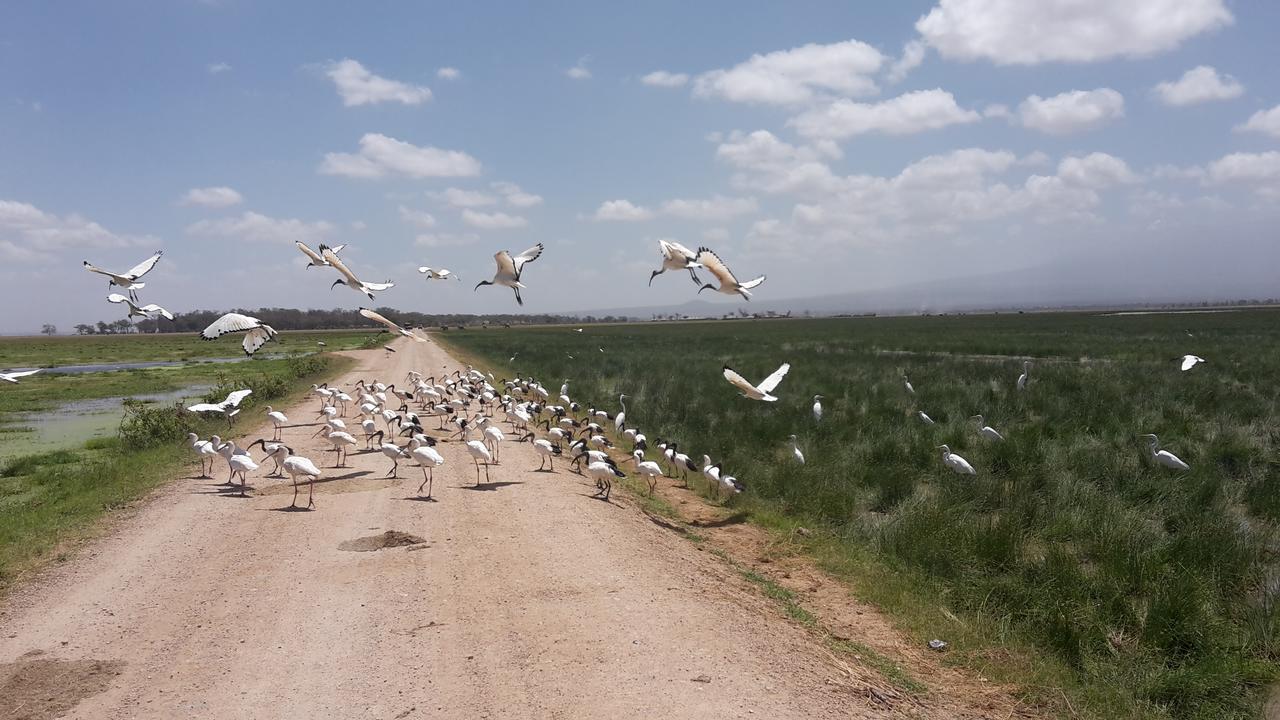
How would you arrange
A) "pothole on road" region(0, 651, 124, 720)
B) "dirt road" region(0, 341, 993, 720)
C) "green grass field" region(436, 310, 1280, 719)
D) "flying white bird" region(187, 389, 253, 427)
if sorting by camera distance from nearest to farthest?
"pothole on road" region(0, 651, 124, 720) → "dirt road" region(0, 341, 993, 720) → "green grass field" region(436, 310, 1280, 719) → "flying white bird" region(187, 389, 253, 427)

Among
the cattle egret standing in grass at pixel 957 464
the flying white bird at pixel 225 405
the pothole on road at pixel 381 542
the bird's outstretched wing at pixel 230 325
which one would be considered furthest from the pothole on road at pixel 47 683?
the cattle egret standing in grass at pixel 957 464

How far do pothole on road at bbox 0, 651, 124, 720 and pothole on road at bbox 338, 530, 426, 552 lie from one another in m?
2.93

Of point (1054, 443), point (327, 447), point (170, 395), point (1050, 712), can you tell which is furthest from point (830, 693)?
point (170, 395)

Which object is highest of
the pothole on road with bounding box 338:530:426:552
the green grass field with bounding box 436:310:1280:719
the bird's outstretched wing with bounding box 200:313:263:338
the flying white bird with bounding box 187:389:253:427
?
the bird's outstretched wing with bounding box 200:313:263:338

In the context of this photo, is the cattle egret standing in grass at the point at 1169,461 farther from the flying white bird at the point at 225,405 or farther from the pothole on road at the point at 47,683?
the flying white bird at the point at 225,405

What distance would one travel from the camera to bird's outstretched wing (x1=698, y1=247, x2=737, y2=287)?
329 inches

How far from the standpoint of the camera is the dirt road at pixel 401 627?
16.9ft

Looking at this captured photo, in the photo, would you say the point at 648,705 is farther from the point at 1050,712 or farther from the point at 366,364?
the point at 366,364

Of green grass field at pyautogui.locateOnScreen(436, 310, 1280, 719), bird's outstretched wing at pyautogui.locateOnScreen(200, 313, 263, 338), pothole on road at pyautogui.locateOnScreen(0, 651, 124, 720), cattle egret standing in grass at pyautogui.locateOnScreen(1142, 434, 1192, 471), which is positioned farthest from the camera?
cattle egret standing in grass at pyautogui.locateOnScreen(1142, 434, 1192, 471)

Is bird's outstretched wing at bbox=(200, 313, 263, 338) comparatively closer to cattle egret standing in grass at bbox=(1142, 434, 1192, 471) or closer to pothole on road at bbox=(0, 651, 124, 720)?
pothole on road at bbox=(0, 651, 124, 720)

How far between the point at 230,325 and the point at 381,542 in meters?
3.57

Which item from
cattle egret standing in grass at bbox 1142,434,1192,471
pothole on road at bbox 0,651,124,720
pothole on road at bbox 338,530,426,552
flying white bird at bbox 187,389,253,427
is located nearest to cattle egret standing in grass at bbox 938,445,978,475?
cattle egret standing in grass at bbox 1142,434,1192,471

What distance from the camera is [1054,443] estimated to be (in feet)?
48.3

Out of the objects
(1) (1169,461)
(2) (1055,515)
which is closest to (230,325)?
(2) (1055,515)
